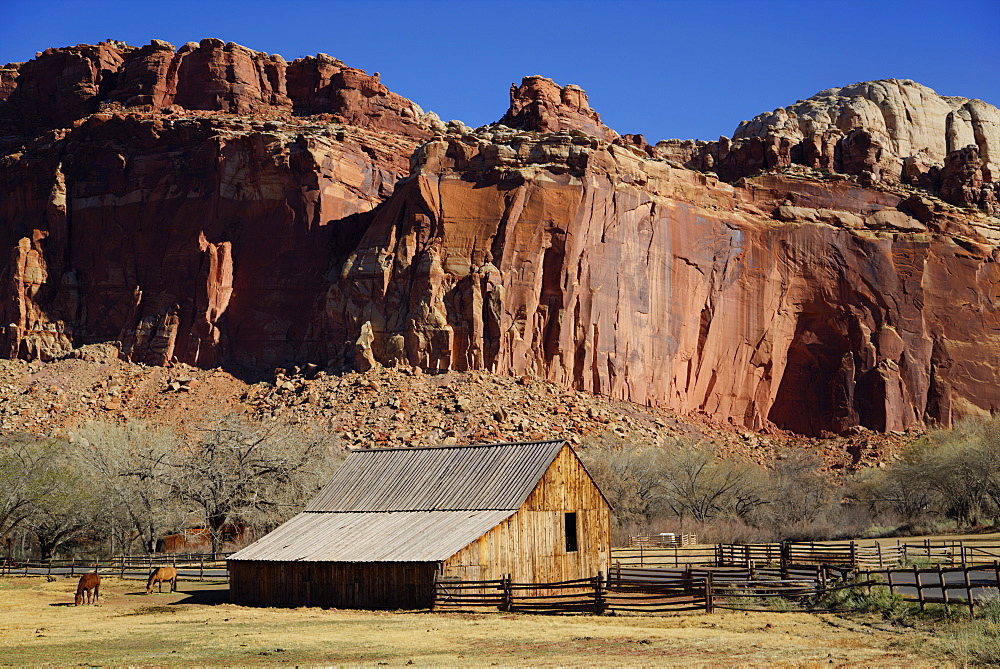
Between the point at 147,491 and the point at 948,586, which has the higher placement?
the point at 147,491

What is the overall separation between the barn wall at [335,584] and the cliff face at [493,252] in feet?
127

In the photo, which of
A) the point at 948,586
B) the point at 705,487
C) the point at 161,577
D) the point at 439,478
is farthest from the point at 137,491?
the point at 948,586

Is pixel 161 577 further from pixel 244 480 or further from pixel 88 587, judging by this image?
pixel 244 480

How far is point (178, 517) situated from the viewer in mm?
49500

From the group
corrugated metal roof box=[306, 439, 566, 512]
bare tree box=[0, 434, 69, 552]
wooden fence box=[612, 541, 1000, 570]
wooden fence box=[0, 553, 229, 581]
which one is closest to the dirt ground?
corrugated metal roof box=[306, 439, 566, 512]

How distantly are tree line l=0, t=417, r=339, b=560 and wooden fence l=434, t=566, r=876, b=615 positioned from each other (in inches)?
705

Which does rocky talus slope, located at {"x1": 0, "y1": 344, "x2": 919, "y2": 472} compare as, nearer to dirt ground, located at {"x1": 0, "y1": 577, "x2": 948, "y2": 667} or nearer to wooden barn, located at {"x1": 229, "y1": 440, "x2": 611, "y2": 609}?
wooden barn, located at {"x1": 229, "y1": 440, "x2": 611, "y2": 609}

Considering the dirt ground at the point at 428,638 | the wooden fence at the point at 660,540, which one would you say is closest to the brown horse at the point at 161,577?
the dirt ground at the point at 428,638

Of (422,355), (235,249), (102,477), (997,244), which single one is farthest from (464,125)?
(102,477)

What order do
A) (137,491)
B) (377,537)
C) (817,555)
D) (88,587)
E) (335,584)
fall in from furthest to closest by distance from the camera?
(137,491), (817,555), (377,537), (88,587), (335,584)

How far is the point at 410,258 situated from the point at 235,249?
17.6 m

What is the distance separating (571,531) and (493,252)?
40872 millimetres

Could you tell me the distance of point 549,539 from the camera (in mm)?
35625

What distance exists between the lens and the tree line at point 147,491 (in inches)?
1892
